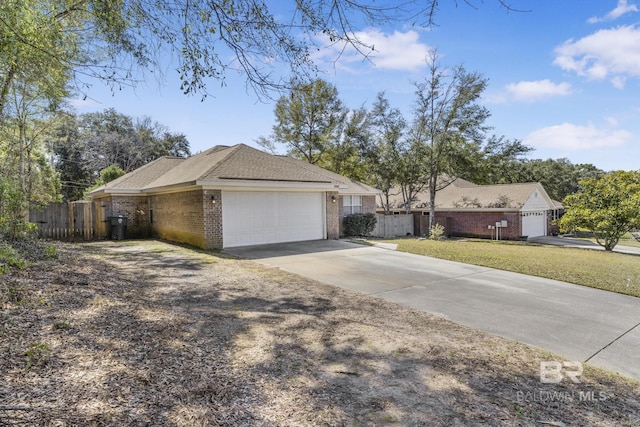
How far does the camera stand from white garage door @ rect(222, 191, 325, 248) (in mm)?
12547

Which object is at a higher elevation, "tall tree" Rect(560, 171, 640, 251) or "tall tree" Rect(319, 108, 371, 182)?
"tall tree" Rect(319, 108, 371, 182)

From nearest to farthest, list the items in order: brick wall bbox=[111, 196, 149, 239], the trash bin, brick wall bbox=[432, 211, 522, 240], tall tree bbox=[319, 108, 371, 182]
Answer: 1. the trash bin
2. brick wall bbox=[111, 196, 149, 239]
3. brick wall bbox=[432, 211, 522, 240]
4. tall tree bbox=[319, 108, 371, 182]

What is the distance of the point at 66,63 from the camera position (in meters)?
6.43

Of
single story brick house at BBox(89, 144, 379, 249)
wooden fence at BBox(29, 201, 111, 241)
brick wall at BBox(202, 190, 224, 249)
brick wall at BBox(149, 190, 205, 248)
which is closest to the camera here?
brick wall at BBox(202, 190, 224, 249)

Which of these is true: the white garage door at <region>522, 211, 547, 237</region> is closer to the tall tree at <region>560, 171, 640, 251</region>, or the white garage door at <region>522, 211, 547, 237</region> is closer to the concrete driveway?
the tall tree at <region>560, 171, 640, 251</region>

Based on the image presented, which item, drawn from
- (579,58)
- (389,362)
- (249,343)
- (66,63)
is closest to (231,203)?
(66,63)

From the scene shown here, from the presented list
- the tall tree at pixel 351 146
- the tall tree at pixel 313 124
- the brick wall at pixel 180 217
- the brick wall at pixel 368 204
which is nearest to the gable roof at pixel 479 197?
the tall tree at pixel 351 146

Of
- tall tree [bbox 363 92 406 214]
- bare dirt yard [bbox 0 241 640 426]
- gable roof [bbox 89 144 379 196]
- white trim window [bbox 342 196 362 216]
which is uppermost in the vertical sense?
tall tree [bbox 363 92 406 214]

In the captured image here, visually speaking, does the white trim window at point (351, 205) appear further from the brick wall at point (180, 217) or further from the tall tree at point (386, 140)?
the brick wall at point (180, 217)

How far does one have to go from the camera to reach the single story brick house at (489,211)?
22391mm

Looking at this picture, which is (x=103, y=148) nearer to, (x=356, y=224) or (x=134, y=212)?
(x=134, y=212)

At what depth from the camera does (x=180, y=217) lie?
1380 cm

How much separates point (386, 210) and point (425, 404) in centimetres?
2315

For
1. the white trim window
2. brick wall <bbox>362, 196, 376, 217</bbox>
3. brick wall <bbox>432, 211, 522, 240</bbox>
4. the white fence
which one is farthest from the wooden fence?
brick wall <bbox>432, 211, 522, 240</bbox>
